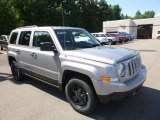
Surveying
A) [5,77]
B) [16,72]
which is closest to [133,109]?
[16,72]

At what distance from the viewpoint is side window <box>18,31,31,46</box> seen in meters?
6.31

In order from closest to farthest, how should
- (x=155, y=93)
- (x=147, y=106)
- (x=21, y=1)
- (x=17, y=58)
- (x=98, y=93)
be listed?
(x=98, y=93), (x=147, y=106), (x=155, y=93), (x=17, y=58), (x=21, y=1)

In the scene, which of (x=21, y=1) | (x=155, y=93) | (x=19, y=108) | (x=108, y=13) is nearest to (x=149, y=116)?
(x=155, y=93)

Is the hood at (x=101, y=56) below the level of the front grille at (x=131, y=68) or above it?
above

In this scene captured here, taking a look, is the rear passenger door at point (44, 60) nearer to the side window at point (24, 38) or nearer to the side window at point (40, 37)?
the side window at point (40, 37)

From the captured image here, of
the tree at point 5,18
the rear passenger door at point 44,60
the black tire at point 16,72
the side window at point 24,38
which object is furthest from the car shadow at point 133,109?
the tree at point 5,18

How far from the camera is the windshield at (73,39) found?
17.0 ft

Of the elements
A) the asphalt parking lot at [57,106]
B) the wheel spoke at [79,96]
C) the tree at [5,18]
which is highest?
the tree at [5,18]

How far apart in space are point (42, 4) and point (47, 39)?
149ft

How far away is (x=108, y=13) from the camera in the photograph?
82688 mm

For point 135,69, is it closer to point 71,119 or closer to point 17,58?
point 71,119

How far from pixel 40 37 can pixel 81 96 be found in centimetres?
214

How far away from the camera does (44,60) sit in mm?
5488

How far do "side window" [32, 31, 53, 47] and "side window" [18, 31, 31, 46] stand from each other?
390 millimetres
